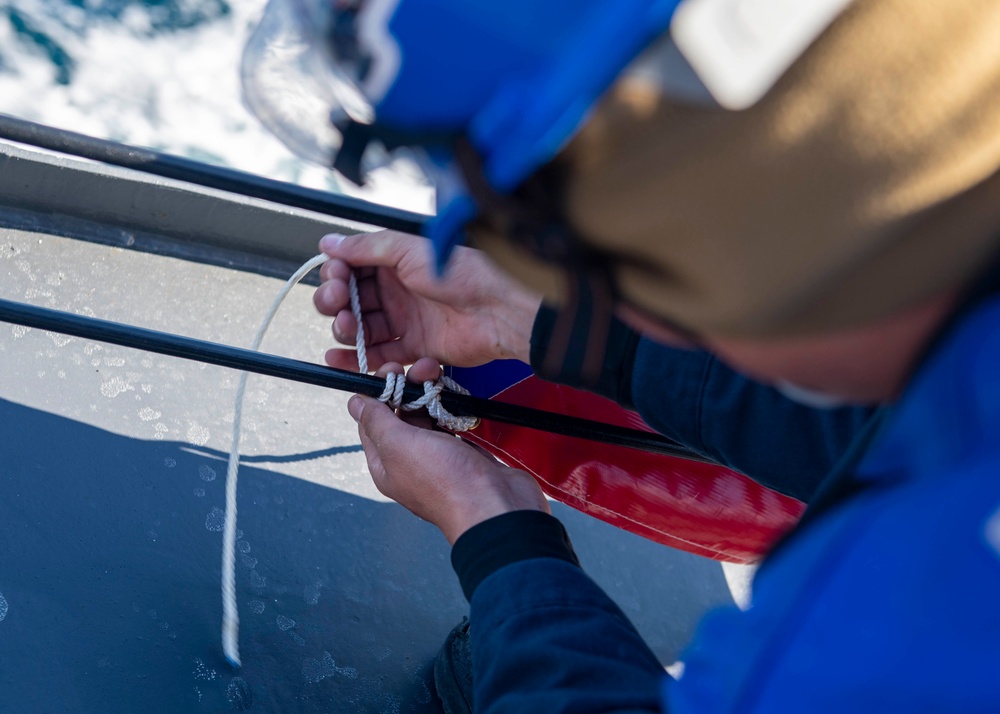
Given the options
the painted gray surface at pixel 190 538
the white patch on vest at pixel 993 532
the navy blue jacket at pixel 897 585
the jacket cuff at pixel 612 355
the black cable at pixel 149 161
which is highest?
the white patch on vest at pixel 993 532

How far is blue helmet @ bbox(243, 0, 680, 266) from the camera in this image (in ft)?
1.13

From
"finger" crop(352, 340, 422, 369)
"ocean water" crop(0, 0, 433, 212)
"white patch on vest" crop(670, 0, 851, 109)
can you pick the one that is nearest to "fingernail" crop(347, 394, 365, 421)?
"finger" crop(352, 340, 422, 369)

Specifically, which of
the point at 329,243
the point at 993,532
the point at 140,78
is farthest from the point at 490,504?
the point at 140,78

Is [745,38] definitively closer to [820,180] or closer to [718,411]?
[820,180]

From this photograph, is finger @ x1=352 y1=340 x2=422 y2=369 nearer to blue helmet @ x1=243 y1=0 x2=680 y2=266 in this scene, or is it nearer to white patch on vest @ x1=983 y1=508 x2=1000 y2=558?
blue helmet @ x1=243 y1=0 x2=680 y2=266

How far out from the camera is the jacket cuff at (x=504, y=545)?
755 millimetres

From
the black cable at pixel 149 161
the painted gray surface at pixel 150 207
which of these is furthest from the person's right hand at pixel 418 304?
the painted gray surface at pixel 150 207

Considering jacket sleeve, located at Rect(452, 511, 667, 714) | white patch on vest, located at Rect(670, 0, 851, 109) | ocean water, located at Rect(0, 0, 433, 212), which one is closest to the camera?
white patch on vest, located at Rect(670, 0, 851, 109)

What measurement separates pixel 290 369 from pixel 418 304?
0.28 metres

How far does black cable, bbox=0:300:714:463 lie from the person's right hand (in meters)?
0.13

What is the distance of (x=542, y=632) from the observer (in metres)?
0.67

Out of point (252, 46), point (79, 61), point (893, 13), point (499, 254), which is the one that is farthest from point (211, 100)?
point (893, 13)

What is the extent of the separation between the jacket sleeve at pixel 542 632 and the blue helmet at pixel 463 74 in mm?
346

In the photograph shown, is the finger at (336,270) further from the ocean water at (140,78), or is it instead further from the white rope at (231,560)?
the ocean water at (140,78)
